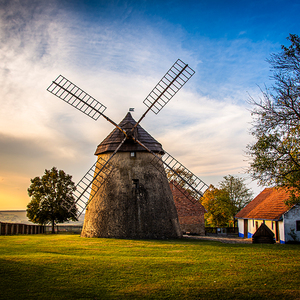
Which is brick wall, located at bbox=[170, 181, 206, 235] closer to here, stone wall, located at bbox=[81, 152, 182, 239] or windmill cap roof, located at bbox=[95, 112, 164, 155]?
windmill cap roof, located at bbox=[95, 112, 164, 155]

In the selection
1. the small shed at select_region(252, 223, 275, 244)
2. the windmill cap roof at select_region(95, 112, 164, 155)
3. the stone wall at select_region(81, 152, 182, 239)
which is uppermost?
the windmill cap roof at select_region(95, 112, 164, 155)

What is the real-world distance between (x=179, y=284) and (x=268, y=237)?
12.9 metres

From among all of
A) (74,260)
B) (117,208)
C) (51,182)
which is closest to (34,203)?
(51,182)

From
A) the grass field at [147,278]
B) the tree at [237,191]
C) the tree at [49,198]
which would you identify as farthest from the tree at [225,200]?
the grass field at [147,278]

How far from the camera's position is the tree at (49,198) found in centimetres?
3061

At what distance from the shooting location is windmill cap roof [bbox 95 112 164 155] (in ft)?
67.2

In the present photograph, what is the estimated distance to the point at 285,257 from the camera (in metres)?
12.2

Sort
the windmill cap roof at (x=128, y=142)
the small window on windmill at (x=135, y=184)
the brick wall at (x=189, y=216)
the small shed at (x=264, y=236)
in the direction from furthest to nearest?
the brick wall at (x=189, y=216), the windmill cap roof at (x=128, y=142), the small window on windmill at (x=135, y=184), the small shed at (x=264, y=236)

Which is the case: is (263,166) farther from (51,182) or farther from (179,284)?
(51,182)

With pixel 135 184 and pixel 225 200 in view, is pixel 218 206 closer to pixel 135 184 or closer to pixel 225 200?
pixel 225 200

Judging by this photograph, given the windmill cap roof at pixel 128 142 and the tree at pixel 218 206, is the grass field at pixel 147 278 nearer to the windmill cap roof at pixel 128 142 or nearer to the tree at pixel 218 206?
the windmill cap roof at pixel 128 142

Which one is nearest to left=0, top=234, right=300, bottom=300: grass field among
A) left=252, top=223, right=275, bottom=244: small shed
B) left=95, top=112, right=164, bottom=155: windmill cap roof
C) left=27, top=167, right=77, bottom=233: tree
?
left=252, top=223, right=275, bottom=244: small shed

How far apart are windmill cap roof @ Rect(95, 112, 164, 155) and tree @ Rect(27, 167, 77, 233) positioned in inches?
446

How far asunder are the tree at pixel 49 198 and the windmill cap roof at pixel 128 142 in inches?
446
